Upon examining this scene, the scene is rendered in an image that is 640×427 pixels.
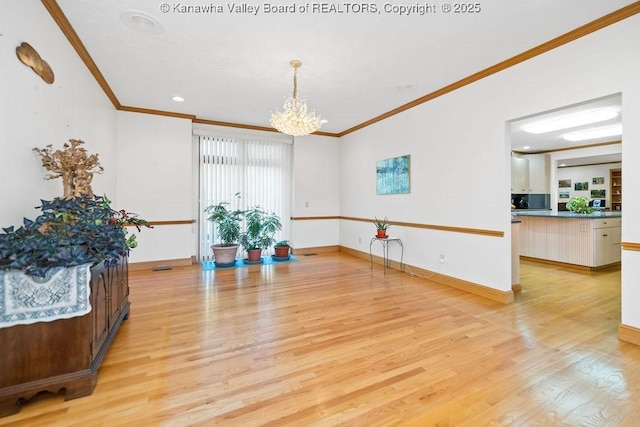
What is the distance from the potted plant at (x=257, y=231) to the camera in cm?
589

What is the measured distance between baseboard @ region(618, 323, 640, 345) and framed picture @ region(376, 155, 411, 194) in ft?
10.1

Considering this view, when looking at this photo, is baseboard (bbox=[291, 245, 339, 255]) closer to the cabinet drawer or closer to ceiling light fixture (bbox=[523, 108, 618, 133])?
ceiling light fixture (bbox=[523, 108, 618, 133])

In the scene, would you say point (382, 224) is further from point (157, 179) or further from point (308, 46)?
point (157, 179)

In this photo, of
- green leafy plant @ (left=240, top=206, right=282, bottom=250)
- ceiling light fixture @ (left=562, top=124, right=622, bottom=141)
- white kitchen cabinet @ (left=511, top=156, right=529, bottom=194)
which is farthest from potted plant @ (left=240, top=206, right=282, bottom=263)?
white kitchen cabinet @ (left=511, top=156, right=529, bottom=194)

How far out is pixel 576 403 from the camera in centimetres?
177

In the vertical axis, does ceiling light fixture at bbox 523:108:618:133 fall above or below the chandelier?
above

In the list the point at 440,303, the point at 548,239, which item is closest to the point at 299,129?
the point at 440,303

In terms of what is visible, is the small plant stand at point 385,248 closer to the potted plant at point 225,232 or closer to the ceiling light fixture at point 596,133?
the potted plant at point 225,232

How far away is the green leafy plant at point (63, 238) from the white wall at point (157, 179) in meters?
3.34

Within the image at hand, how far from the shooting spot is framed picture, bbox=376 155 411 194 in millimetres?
5047

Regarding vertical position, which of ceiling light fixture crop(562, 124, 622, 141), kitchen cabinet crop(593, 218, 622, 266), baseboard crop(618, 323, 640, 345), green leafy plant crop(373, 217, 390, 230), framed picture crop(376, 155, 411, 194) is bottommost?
baseboard crop(618, 323, 640, 345)

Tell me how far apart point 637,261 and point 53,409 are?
4479 mm

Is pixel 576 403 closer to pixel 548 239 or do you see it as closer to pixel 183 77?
pixel 548 239

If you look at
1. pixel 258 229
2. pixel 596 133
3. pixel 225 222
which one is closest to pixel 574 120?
pixel 596 133
